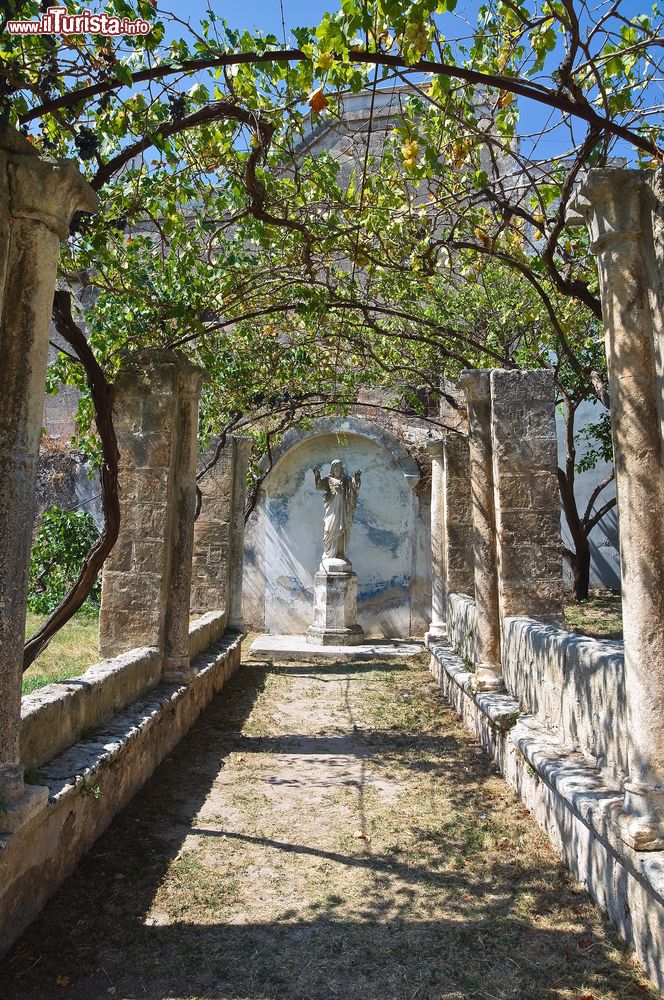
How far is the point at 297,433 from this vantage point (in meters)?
14.2

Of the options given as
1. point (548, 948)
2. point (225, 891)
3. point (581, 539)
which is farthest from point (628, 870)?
point (581, 539)

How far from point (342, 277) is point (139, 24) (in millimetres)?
3605

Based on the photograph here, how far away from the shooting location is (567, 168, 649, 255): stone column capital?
2715 millimetres

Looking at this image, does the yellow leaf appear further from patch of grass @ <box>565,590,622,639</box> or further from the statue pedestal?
the statue pedestal

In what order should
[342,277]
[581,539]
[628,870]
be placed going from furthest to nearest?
[581,539] < [342,277] < [628,870]

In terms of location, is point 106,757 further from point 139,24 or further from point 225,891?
point 139,24

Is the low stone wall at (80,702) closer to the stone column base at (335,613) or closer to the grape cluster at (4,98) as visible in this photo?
the grape cluster at (4,98)

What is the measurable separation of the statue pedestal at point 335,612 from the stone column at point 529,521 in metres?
6.59

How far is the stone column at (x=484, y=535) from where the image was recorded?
571cm

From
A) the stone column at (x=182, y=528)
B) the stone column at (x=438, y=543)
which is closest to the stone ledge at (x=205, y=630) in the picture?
the stone column at (x=182, y=528)

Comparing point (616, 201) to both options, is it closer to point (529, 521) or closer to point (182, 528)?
point (529, 521)

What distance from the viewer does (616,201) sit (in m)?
2.75

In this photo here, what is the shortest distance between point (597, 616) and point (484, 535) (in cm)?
491

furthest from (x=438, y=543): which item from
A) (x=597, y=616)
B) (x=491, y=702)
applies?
(x=491, y=702)
